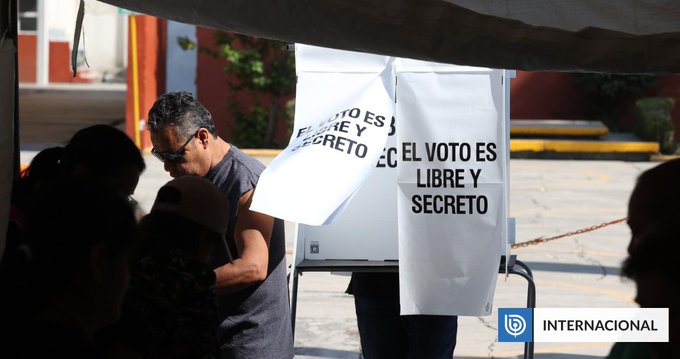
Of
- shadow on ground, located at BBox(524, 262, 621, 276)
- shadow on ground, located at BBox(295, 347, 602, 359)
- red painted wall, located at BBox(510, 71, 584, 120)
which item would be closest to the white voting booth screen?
shadow on ground, located at BBox(295, 347, 602, 359)

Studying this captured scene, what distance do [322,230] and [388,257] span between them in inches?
14.4

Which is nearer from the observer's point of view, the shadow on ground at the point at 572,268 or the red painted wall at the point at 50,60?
the shadow on ground at the point at 572,268

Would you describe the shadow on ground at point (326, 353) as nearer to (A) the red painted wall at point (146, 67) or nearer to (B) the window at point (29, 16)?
(A) the red painted wall at point (146, 67)

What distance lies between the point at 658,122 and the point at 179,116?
17.7 m

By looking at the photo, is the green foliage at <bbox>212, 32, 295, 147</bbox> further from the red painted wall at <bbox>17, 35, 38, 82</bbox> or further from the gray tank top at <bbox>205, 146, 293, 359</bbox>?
the red painted wall at <bbox>17, 35, 38, 82</bbox>

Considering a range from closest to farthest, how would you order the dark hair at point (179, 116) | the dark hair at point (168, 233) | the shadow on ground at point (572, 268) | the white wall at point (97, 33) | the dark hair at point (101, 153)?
the dark hair at point (168, 233) → the dark hair at point (101, 153) → the dark hair at point (179, 116) → the shadow on ground at point (572, 268) → the white wall at point (97, 33)

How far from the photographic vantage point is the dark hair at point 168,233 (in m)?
3.12

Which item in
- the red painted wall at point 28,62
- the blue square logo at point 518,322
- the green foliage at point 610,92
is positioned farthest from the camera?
the red painted wall at point 28,62

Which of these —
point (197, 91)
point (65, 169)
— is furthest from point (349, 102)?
point (197, 91)

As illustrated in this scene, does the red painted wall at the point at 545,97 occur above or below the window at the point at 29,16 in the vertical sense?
below

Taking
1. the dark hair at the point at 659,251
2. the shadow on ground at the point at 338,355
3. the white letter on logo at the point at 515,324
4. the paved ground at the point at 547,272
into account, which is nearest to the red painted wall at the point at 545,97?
the paved ground at the point at 547,272

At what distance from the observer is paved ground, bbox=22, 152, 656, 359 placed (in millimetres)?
7848

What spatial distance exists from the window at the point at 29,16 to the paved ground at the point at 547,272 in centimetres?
2174

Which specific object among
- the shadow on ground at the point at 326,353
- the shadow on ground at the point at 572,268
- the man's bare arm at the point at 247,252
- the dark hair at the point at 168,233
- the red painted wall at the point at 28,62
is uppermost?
the red painted wall at the point at 28,62
